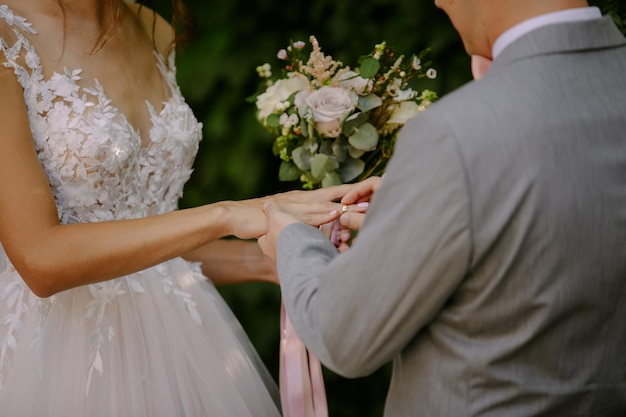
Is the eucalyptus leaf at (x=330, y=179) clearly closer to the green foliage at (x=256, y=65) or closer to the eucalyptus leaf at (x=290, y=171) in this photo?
the eucalyptus leaf at (x=290, y=171)

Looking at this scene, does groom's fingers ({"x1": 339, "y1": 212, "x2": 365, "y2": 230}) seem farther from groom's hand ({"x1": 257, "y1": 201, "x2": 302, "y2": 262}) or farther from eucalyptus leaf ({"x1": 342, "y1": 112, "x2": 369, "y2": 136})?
eucalyptus leaf ({"x1": 342, "y1": 112, "x2": 369, "y2": 136})

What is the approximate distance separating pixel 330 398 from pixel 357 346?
216cm

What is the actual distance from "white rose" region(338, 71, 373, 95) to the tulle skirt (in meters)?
0.76

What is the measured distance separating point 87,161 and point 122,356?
1.72ft

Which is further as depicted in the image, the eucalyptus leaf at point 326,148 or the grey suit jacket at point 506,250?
the eucalyptus leaf at point 326,148

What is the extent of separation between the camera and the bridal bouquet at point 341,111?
75.2 inches

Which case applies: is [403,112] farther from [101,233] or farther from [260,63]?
[260,63]

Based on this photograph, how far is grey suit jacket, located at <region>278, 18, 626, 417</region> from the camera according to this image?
1.12 m

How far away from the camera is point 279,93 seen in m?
2.08

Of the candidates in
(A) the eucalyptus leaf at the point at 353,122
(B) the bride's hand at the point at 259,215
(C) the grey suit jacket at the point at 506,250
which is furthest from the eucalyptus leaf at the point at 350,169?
(C) the grey suit jacket at the point at 506,250

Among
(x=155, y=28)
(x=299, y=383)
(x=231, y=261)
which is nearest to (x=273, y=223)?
(x=299, y=383)

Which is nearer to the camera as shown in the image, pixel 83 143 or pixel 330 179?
pixel 83 143

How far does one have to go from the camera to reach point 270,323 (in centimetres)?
324

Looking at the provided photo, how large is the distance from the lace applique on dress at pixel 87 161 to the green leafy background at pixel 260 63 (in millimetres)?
1050
